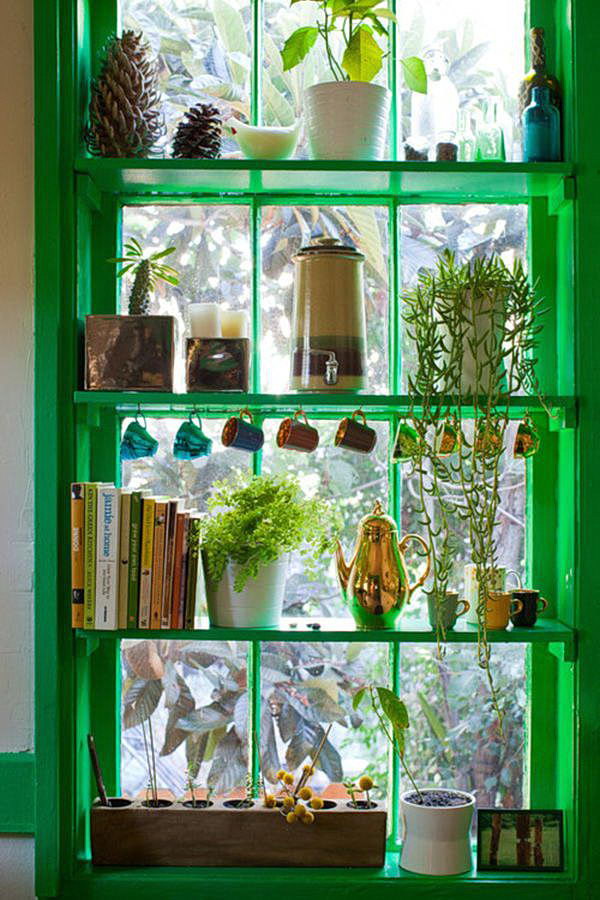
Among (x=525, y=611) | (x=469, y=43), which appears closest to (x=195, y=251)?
(x=469, y=43)

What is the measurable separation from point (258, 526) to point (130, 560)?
0.78 feet

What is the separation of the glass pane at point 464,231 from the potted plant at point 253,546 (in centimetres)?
56

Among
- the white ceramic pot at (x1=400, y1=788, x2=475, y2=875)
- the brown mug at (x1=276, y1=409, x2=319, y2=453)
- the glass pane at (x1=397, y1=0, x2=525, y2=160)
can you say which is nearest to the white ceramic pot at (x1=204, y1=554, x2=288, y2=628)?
the brown mug at (x1=276, y1=409, x2=319, y2=453)

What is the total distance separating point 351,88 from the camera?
202 centimetres

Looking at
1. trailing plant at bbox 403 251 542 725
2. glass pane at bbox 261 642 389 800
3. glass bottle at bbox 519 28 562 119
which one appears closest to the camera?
trailing plant at bbox 403 251 542 725

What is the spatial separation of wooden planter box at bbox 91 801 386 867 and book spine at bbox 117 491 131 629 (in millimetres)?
364

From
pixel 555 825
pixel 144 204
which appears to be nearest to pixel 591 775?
pixel 555 825

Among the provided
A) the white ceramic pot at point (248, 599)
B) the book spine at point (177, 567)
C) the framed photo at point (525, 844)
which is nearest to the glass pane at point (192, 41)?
the book spine at point (177, 567)

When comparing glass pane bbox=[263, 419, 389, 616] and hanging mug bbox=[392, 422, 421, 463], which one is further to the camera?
glass pane bbox=[263, 419, 389, 616]

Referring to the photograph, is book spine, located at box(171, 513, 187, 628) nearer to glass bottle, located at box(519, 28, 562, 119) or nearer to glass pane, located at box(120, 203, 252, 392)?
glass pane, located at box(120, 203, 252, 392)

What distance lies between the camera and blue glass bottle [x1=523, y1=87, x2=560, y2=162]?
2.01 metres

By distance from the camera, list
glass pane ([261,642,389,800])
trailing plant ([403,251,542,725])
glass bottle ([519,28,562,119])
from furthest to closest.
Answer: glass pane ([261,642,389,800])
glass bottle ([519,28,562,119])
trailing plant ([403,251,542,725])

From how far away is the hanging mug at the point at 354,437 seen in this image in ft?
6.84

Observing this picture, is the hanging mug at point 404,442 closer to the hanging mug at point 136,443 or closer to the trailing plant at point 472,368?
the trailing plant at point 472,368
